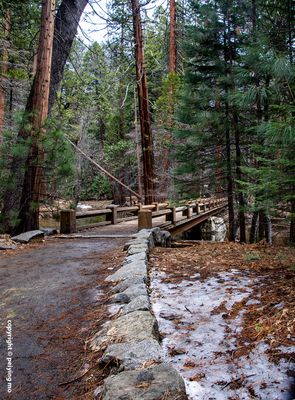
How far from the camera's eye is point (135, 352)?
186 centimetres

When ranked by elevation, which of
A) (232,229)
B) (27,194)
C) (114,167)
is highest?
(114,167)

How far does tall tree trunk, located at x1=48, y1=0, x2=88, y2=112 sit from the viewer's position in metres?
7.92

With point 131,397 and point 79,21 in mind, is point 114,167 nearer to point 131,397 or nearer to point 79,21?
point 79,21

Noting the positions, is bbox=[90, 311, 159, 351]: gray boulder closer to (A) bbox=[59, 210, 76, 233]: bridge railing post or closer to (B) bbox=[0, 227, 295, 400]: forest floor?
(B) bbox=[0, 227, 295, 400]: forest floor

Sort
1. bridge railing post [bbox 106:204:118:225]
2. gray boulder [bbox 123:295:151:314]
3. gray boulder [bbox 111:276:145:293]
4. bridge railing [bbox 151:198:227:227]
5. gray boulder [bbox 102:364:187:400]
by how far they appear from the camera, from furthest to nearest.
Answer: bridge railing post [bbox 106:204:118:225] → bridge railing [bbox 151:198:227:227] → gray boulder [bbox 111:276:145:293] → gray boulder [bbox 123:295:151:314] → gray boulder [bbox 102:364:187:400]

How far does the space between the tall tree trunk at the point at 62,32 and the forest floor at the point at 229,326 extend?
19.5 feet

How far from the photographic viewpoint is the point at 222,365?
6.51 ft

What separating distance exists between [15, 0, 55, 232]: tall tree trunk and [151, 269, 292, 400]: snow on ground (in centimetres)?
432

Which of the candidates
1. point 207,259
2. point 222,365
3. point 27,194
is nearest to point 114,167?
point 27,194

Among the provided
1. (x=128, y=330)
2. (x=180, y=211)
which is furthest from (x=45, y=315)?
(x=180, y=211)

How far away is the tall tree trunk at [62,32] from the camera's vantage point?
7.92m

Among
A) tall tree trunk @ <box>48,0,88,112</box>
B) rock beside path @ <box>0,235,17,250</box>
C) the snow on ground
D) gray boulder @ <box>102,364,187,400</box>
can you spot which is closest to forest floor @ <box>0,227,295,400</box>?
the snow on ground

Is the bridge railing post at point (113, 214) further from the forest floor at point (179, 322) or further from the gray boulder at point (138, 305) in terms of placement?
the gray boulder at point (138, 305)

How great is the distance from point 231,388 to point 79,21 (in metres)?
8.85
